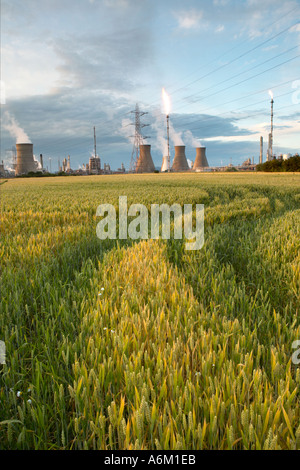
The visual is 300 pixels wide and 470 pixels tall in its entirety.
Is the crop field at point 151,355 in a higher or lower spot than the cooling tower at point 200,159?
lower

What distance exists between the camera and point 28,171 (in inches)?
2036

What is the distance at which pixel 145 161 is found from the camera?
57.3 m

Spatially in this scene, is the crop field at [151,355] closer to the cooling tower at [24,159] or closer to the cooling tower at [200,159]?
the cooling tower at [24,159]

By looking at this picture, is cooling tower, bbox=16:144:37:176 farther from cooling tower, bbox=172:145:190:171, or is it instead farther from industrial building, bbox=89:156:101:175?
cooling tower, bbox=172:145:190:171

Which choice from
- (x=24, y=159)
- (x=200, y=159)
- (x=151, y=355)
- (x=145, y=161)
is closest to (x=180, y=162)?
(x=200, y=159)

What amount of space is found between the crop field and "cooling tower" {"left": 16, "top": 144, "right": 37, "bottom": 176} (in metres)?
52.7

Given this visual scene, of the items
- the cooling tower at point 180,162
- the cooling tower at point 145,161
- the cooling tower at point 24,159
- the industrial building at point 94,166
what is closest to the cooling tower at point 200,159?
the cooling tower at point 180,162

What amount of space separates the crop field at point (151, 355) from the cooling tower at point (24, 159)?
5272 centimetres

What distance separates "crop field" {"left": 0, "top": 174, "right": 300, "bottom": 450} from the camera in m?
0.99

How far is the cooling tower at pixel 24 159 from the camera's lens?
50906mm

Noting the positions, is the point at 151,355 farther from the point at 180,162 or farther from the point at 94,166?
the point at 94,166

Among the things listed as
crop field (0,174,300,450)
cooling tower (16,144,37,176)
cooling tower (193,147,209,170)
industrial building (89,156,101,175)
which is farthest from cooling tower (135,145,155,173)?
crop field (0,174,300,450)

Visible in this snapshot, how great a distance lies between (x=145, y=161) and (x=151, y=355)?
57.6 m
